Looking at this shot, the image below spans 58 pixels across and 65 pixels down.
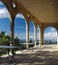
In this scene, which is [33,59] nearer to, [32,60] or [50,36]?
[32,60]

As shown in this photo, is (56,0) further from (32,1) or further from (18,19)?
(18,19)

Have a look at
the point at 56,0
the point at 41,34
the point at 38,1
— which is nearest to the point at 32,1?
the point at 38,1

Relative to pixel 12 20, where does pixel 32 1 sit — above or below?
above

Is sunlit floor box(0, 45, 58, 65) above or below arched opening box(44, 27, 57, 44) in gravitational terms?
below

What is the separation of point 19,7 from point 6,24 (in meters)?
29.7

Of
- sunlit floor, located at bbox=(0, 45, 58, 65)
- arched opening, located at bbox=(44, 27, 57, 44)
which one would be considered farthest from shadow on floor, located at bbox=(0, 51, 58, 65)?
arched opening, located at bbox=(44, 27, 57, 44)

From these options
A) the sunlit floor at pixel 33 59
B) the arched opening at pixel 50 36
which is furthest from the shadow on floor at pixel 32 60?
the arched opening at pixel 50 36

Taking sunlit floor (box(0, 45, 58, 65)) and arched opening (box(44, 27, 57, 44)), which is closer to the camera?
sunlit floor (box(0, 45, 58, 65))

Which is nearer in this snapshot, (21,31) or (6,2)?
(6,2)

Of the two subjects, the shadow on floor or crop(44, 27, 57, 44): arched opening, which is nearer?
the shadow on floor

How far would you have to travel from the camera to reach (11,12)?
1566 cm

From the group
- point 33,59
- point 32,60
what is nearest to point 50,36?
point 33,59

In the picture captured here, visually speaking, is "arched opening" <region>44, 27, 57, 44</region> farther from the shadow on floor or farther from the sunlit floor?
the shadow on floor

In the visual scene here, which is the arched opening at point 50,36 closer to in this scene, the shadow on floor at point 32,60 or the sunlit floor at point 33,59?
the sunlit floor at point 33,59
